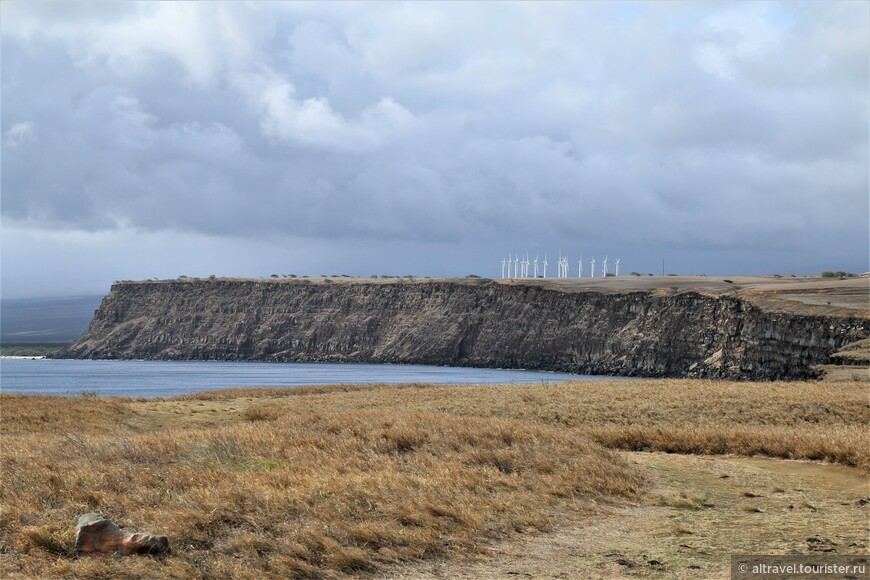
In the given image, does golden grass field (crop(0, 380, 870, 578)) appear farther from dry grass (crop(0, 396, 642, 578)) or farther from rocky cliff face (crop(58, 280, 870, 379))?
rocky cliff face (crop(58, 280, 870, 379))

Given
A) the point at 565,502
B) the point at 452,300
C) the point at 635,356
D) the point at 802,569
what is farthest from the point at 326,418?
the point at 452,300

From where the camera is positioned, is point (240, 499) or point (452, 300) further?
point (452, 300)

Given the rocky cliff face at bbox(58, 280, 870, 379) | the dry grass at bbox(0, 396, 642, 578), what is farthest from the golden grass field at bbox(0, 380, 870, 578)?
the rocky cliff face at bbox(58, 280, 870, 379)

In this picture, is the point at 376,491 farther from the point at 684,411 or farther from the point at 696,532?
the point at 684,411

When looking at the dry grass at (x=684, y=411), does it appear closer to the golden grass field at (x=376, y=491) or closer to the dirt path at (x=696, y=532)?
the golden grass field at (x=376, y=491)

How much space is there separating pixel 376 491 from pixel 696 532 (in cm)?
498

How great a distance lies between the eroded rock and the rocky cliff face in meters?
64.2

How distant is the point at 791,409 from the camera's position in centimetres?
2975

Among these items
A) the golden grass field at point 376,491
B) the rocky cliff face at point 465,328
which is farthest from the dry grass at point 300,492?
the rocky cliff face at point 465,328

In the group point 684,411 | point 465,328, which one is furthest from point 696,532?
point 465,328

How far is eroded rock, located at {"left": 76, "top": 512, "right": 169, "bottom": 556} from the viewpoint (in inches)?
450

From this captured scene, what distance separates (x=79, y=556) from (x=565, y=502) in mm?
7915

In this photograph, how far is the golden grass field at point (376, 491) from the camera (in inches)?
462

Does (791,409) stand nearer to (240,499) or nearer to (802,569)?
(802,569)
